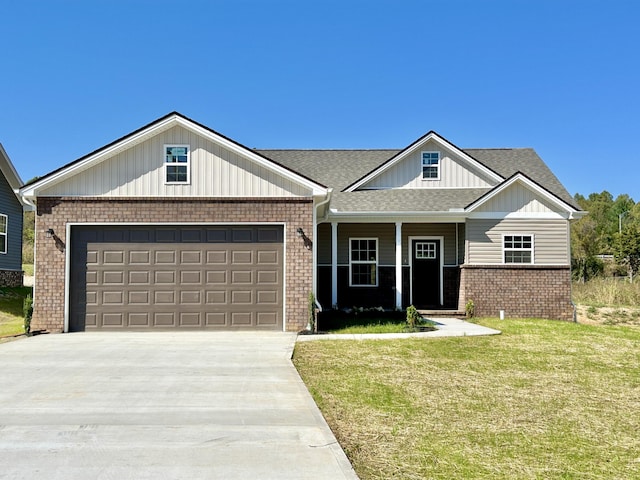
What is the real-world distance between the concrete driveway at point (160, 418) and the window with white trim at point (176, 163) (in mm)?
4818

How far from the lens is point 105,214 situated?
1303cm

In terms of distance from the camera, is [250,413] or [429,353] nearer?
[250,413]

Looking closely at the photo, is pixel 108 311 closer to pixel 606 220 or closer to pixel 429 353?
pixel 429 353

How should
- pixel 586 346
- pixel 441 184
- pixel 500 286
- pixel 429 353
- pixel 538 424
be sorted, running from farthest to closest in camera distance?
pixel 441 184 → pixel 500 286 → pixel 586 346 → pixel 429 353 → pixel 538 424

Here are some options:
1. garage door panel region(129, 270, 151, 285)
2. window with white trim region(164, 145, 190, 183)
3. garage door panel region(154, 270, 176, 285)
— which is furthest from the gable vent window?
garage door panel region(129, 270, 151, 285)

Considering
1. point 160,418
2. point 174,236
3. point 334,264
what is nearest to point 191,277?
point 174,236

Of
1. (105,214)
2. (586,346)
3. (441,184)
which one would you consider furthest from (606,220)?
(105,214)

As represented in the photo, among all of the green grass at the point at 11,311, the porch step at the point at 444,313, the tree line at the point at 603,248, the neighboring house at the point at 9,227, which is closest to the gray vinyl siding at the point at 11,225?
the neighboring house at the point at 9,227

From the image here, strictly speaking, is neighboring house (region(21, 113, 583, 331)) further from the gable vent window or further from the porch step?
the gable vent window

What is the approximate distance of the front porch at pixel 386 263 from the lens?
17.9 m

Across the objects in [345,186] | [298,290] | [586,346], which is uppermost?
[345,186]

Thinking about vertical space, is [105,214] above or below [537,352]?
above

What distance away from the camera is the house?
20.1 metres

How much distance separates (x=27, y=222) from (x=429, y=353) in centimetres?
5949
